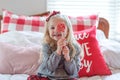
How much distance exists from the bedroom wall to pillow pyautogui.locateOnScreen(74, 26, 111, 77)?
796 mm

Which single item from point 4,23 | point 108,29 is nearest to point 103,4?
point 108,29

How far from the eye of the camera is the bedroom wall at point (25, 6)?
2.50 meters

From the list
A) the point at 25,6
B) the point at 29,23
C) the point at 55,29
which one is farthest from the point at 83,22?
the point at 55,29

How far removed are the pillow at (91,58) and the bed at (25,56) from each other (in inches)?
1.5

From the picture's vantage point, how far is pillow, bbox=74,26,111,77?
1759 millimetres

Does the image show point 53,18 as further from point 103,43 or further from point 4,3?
point 4,3

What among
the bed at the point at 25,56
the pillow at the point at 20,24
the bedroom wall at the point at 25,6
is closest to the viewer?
the bed at the point at 25,56

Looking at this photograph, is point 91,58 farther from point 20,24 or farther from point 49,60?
point 20,24

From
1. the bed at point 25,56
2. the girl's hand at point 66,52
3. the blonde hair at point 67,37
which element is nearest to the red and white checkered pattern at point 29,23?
the bed at point 25,56

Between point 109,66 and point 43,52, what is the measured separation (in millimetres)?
661

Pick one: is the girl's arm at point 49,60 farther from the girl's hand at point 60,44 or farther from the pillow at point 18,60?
the pillow at point 18,60

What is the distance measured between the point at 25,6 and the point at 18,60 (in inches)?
36.5

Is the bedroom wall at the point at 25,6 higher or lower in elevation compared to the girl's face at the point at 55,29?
higher

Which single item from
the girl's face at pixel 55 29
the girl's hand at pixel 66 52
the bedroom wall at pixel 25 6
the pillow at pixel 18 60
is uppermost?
the bedroom wall at pixel 25 6
